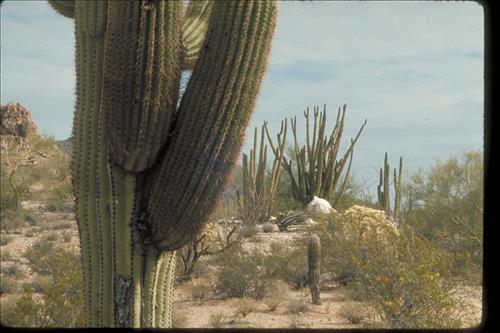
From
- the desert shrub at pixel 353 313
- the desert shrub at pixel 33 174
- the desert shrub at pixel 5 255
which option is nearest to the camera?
the desert shrub at pixel 353 313

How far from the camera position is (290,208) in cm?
2131

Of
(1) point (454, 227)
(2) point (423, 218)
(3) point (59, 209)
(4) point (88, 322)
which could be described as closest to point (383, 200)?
(2) point (423, 218)

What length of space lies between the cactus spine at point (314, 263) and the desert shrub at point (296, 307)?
393 millimetres

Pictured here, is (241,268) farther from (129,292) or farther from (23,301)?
(129,292)

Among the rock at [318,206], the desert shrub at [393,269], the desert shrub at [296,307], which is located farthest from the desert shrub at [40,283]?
the rock at [318,206]

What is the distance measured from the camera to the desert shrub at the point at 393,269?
30.6 feet

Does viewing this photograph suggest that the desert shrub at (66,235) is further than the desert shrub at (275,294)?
Yes

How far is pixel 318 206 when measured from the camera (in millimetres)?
19781

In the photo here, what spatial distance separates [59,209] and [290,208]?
22.9ft

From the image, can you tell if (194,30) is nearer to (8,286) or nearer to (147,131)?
(147,131)

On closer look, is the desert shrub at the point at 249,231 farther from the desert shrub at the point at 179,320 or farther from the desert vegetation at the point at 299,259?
the desert shrub at the point at 179,320

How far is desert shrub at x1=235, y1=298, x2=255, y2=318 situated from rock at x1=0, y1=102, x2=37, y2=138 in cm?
1721

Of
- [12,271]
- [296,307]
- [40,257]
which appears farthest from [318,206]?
[12,271]

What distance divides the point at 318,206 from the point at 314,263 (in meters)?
7.38
